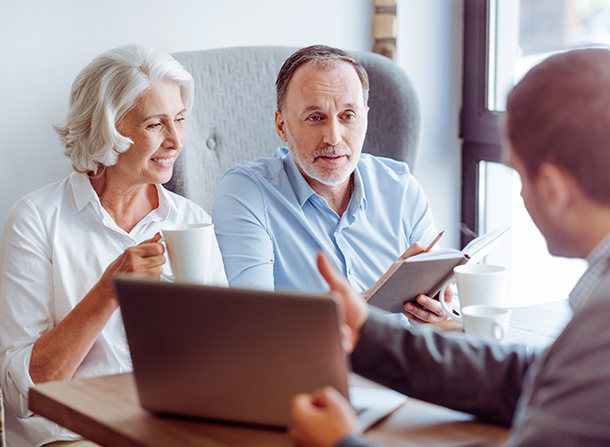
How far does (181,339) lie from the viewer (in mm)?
808

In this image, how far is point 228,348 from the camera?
2.59 feet

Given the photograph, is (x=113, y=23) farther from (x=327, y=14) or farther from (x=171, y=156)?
(x=327, y=14)

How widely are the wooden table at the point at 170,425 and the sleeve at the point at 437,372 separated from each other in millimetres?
27

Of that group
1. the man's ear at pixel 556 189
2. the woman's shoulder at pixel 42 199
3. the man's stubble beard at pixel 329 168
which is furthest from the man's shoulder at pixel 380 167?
the man's ear at pixel 556 189

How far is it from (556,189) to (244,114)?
1.47m

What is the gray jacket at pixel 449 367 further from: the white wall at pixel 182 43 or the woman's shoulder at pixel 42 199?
the white wall at pixel 182 43

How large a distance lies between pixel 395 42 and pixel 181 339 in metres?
2.03

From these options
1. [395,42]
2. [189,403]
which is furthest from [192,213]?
[395,42]

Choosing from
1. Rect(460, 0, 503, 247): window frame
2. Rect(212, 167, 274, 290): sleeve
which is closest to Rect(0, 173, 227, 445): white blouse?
Rect(212, 167, 274, 290): sleeve

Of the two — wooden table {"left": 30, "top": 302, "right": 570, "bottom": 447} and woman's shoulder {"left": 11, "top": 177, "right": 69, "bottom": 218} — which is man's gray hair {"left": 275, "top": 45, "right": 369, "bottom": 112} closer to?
woman's shoulder {"left": 11, "top": 177, "right": 69, "bottom": 218}

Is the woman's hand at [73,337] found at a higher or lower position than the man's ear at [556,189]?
lower

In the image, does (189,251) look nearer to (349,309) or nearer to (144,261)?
(144,261)

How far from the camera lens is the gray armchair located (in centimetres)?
195

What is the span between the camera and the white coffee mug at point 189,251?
3.51ft
